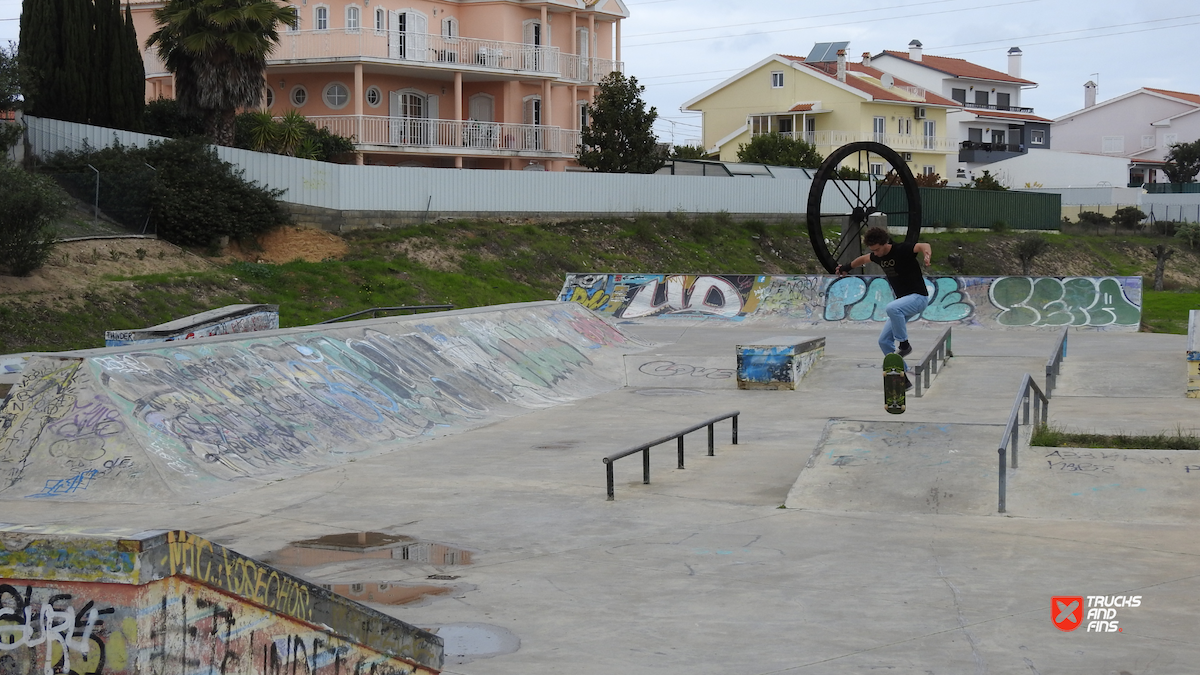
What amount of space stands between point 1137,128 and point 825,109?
35.9 meters

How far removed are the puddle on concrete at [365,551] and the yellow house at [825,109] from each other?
54543mm

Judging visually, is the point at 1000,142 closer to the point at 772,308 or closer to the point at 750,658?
the point at 772,308

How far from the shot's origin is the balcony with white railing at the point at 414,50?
39.1 m

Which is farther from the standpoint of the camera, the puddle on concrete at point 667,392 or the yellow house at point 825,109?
the yellow house at point 825,109

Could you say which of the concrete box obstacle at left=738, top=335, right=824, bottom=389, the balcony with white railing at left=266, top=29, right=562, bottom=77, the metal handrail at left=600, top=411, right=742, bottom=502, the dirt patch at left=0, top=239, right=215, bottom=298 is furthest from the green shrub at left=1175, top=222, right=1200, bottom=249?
the metal handrail at left=600, top=411, right=742, bottom=502

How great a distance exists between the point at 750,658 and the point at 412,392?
1065 centimetres

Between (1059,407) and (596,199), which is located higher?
(596,199)

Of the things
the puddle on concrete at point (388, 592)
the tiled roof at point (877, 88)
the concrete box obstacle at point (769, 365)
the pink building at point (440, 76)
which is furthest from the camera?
the tiled roof at point (877, 88)

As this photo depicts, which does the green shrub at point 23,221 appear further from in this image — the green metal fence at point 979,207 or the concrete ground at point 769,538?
the green metal fence at point 979,207

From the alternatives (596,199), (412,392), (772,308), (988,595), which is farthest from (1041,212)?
(988,595)

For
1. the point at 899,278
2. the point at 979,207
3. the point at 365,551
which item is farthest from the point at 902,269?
the point at 979,207

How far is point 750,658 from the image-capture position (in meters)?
6.36

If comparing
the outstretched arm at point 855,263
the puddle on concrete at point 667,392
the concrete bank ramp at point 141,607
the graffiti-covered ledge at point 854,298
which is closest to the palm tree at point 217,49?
the graffiti-covered ledge at point 854,298

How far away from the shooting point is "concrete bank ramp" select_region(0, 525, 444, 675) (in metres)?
4.23
